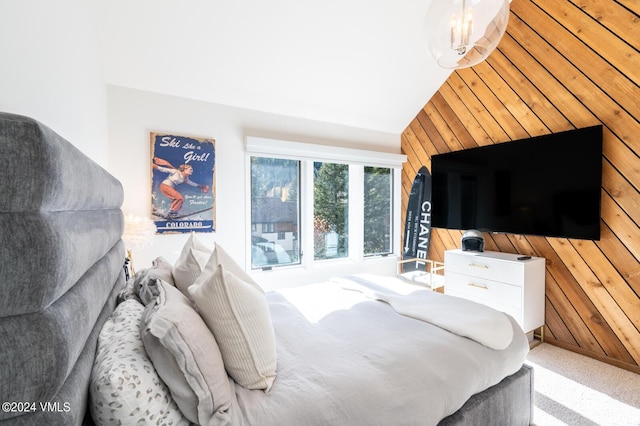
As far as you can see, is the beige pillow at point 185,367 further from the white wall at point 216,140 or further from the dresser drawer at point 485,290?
the dresser drawer at point 485,290

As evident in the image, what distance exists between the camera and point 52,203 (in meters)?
0.58

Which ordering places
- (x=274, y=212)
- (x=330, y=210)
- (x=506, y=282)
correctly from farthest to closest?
(x=330, y=210) < (x=274, y=212) < (x=506, y=282)

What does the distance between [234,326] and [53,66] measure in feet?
3.91

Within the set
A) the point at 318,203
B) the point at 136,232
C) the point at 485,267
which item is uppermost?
the point at 318,203

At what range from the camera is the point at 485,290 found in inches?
116

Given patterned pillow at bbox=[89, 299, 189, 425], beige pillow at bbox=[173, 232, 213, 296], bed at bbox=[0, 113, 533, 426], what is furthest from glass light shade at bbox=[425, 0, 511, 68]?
patterned pillow at bbox=[89, 299, 189, 425]

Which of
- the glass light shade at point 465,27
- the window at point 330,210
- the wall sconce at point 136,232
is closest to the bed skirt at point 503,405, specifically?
the glass light shade at point 465,27

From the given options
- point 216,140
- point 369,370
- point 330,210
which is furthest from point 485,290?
point 216,140

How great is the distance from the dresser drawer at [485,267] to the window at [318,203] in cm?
119

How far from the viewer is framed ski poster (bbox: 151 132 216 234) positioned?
8.91 ft

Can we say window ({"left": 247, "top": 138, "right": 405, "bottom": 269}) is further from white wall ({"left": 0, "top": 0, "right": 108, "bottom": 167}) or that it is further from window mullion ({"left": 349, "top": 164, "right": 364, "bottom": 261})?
white wall ({"left": 0, "top": 0, "right": 108, "bottom": 167})

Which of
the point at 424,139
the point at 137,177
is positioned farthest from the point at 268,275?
the point at 424,139

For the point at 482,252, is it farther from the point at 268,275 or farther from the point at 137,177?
the point at 137,177

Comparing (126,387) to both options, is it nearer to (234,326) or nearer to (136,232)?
(234,326)
